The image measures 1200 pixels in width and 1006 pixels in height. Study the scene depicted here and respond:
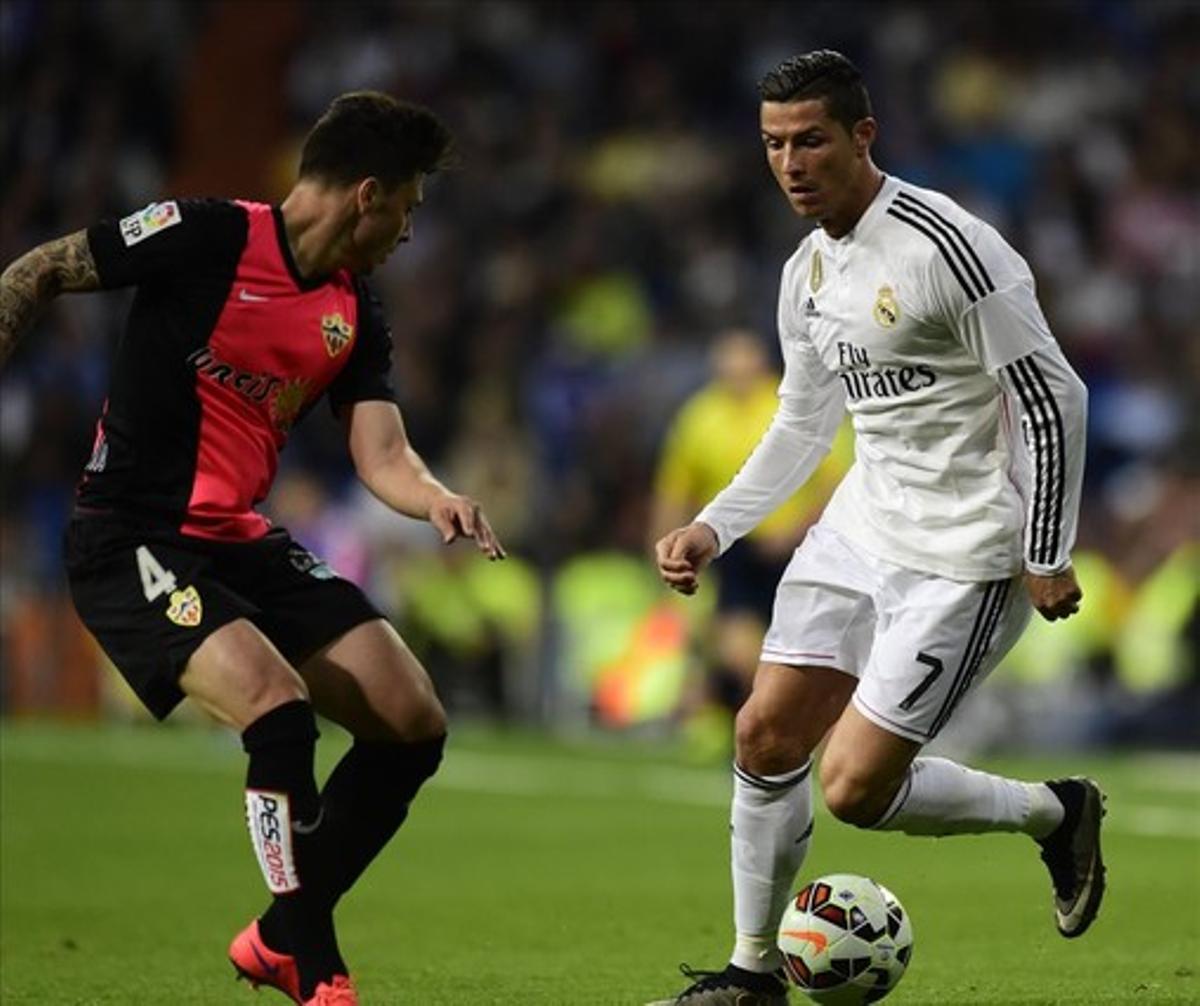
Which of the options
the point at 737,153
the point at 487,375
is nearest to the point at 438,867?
the point at 487,375

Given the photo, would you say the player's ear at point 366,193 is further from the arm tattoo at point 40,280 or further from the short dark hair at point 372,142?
the arm tattoo at point 40,280

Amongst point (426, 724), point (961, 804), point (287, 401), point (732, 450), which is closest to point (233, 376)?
point (287, 401)

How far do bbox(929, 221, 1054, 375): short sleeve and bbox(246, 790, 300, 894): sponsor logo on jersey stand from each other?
1.90 meters

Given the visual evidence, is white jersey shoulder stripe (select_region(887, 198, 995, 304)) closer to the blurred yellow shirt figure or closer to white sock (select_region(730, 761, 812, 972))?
white sock (select_region(730, 761, 812, 972))

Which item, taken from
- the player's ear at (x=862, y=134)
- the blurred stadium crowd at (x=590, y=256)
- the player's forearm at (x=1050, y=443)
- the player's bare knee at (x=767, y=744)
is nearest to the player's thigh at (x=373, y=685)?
the player's bare knee at (x=767, y=744)

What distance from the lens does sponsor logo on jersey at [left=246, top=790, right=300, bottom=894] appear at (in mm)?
6340

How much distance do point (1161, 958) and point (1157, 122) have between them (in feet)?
48.4

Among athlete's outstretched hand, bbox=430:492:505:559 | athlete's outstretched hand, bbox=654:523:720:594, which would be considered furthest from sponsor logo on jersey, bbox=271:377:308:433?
athlete's outstretched hand, bbox=654:523:720:594

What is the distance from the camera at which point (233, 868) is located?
10773 millimetres

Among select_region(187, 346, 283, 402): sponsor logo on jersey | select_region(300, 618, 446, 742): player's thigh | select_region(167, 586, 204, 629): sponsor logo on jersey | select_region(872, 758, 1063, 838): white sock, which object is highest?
select_region(187, 346, 283, 402): sponsor logo on jersey

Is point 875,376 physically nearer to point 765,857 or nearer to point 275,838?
point 765,857

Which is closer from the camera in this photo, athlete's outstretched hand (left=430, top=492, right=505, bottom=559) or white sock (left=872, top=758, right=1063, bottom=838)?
athlete's outstretched hand (left=430, top=492, right=505, bottom=559)

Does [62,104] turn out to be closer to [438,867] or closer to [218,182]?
[218,182]

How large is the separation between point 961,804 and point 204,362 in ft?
7.09
